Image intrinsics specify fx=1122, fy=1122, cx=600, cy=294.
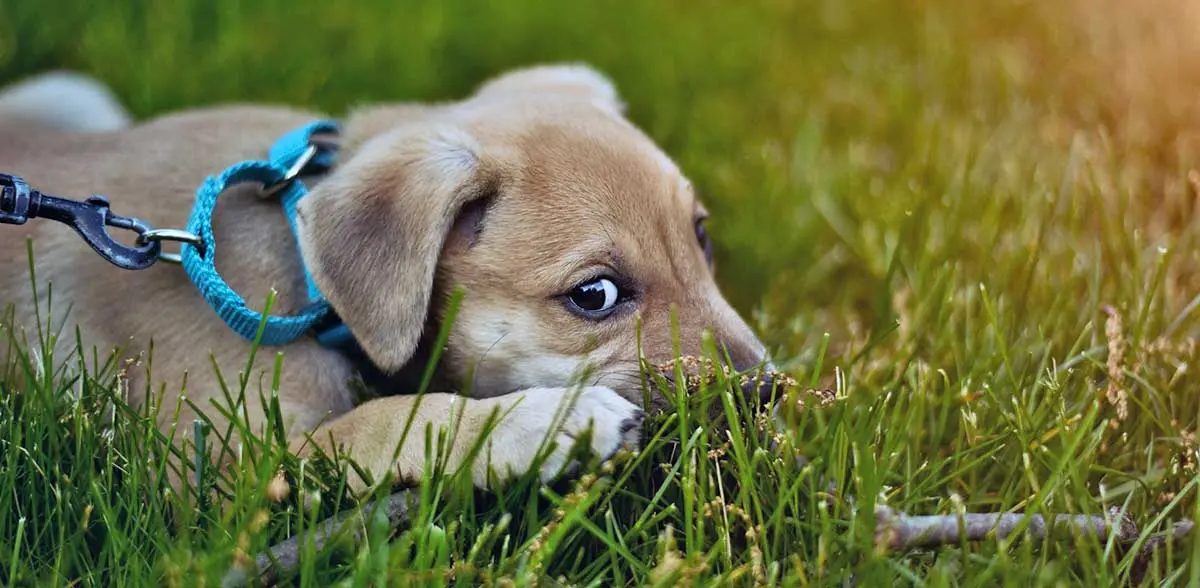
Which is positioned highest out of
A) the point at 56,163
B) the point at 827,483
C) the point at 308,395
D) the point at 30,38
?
the point at 30,38

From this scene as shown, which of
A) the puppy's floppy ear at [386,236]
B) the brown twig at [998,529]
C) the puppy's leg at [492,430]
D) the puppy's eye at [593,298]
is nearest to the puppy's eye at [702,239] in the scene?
the puppy's eye at [593,298]

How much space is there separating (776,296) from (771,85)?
2.22 m

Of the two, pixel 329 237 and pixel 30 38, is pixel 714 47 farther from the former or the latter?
pixel 329 237

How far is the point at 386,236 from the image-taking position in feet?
8.86

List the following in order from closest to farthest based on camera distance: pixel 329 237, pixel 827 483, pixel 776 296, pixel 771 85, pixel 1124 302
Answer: pixel 827 483, pixel 329 237, pixel 1124 302, pixel 776 296, pixel 771 85

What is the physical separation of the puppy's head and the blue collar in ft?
0.46

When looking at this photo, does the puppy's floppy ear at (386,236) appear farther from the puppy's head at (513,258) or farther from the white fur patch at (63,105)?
the white fur patch at (63,105)

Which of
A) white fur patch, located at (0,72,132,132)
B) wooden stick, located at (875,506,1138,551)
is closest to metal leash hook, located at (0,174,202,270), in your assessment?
white fur patch, located at (0,72,132,132)

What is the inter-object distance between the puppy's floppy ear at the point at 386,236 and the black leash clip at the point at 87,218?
37 centimetres

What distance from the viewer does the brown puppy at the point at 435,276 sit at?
2.66 metres

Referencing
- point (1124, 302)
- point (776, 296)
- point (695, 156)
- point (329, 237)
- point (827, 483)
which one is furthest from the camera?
point (695, 156)

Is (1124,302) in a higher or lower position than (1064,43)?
lower

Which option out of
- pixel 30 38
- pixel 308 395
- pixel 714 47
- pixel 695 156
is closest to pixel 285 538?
pixel 308 395

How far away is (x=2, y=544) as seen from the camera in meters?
2.18
